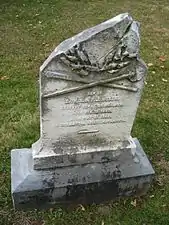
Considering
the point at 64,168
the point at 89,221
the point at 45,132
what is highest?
the point at 45,132

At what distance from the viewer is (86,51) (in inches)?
149

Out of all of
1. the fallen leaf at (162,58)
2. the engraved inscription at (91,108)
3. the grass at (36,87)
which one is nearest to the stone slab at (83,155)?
the engraved inscription at (91,108)

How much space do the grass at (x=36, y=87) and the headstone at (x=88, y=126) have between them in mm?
202

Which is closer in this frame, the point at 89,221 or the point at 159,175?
the point at 89,221

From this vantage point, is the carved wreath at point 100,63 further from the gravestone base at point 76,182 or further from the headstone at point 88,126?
the gravestone base at point 76,182

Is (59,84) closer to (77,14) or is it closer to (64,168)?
(64,168)

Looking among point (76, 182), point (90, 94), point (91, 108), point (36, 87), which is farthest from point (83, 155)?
point (36, 87)

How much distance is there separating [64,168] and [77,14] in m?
6.11

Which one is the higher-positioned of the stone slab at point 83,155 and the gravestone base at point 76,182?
the stone slab at point 83,155

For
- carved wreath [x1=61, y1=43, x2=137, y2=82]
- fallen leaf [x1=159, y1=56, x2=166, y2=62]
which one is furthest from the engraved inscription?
fallen leaf [x1=159, y1=56, x2=166, y2=62]

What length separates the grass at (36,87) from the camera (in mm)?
4562

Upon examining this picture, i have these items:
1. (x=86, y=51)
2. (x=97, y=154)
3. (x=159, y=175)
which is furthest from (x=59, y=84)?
(x=159, y=175)

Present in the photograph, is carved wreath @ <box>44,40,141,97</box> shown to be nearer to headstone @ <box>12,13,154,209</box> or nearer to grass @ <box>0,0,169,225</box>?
headstone @ <box>12,13,154,209</box>

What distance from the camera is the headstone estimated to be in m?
3.81
